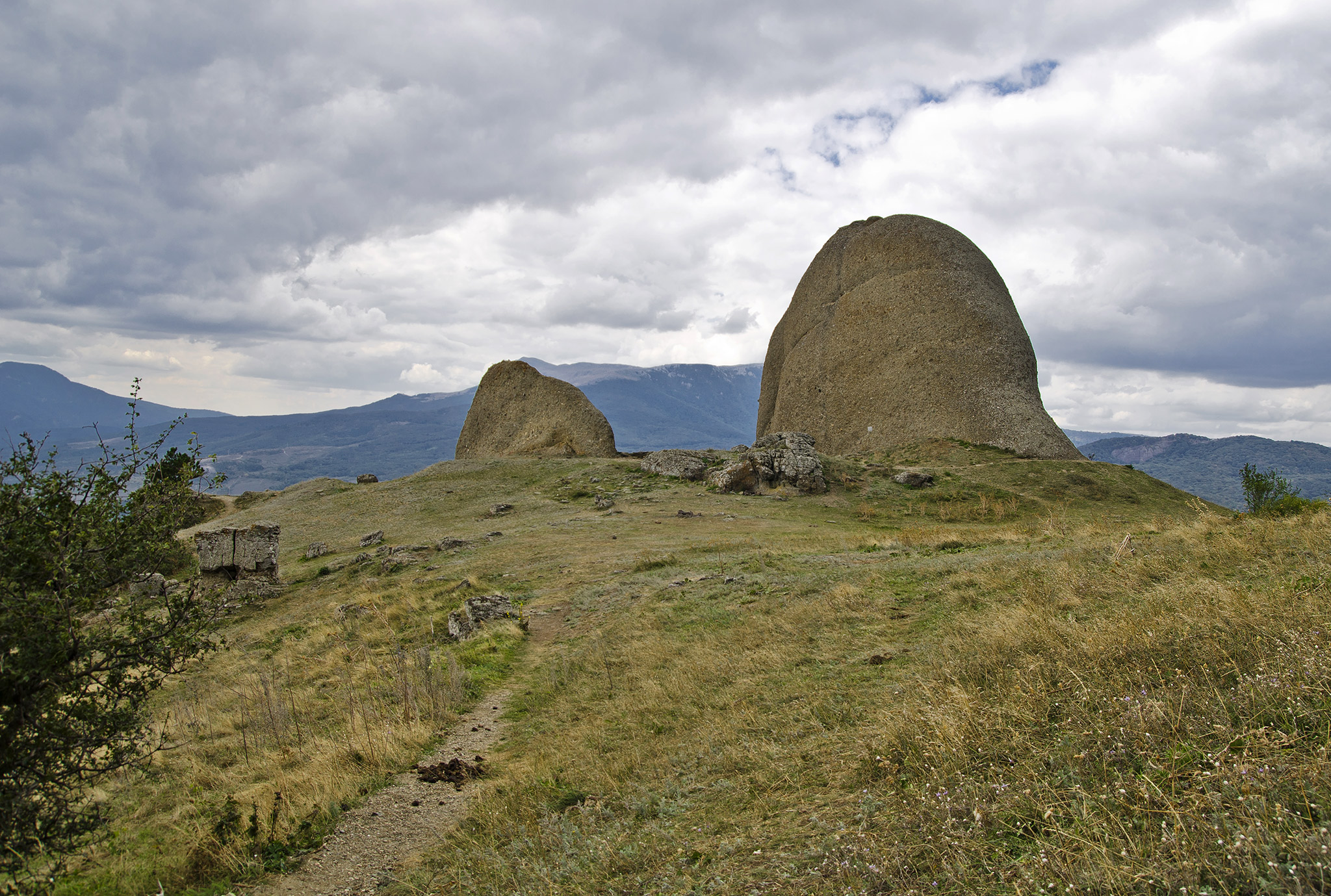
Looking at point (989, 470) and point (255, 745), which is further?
point (989, 470)

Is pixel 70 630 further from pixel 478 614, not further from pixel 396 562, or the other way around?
pixel 396 562

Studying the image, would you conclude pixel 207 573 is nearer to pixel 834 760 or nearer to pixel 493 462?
pixel 493 462

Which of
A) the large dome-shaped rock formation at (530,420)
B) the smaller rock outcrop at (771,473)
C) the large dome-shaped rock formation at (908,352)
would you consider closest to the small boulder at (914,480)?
the smaller rock outcrop at (771,473)

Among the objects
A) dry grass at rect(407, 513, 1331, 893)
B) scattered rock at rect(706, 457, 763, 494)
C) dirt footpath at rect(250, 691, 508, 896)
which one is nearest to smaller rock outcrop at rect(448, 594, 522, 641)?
dry grass at rect(407, 513, 1331, 893)

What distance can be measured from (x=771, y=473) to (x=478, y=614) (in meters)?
18.9

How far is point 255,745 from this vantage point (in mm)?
8672

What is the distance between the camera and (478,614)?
44.9 feet

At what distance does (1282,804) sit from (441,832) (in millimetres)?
5986

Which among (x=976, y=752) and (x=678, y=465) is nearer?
(x=976, y=752)

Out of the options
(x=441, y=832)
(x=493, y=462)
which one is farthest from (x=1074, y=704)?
(x=493, y=462)

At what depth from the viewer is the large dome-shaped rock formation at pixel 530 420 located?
45.5 meters

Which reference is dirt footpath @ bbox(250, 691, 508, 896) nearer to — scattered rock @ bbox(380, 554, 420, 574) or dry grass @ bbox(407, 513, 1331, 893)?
dry grass @ bbox(407, 513, 1331, 893)

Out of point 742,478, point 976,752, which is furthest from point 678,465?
point 976,752

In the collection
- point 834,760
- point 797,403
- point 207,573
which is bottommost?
point 207,573
